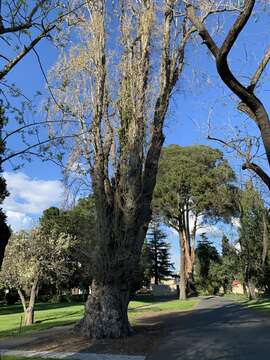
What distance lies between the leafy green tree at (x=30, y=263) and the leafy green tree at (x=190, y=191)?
69.4 feet

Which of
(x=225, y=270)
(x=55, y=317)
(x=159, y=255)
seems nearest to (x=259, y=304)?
(x=55, y=317)

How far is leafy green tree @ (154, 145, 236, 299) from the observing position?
48812 millimetres

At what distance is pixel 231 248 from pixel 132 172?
116 ft

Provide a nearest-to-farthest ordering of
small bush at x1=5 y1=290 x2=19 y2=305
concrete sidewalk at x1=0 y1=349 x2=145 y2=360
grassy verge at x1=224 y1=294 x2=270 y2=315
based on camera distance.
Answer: concrete sidewalk at x1=0 y1=349 x2=145 y2=360, grassy verge at x1=224 y1=294 x2=270 y2=315, small bush at x1=5 y1=290 x2=19 y2=305

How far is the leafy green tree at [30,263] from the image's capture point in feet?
91.8

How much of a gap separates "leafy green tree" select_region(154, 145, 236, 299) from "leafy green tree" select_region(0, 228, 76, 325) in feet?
69.4

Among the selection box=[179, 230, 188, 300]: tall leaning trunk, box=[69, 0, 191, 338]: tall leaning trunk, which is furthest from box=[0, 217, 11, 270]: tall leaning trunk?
box=[179, 230, 188, 300]: tall leaning trunk

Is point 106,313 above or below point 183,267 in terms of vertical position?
below

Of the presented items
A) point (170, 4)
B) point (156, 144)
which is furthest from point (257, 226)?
point (170, 4)

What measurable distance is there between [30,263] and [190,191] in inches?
981

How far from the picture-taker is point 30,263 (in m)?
28.3

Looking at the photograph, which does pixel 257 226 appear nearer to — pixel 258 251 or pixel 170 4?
pixel 258 251

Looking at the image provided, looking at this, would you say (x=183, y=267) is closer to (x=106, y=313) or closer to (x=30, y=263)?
(x=30, y=263)

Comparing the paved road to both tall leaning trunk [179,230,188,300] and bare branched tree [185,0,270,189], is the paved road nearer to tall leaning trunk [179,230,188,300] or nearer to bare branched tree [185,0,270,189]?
bare branched tree [185,0,270,189]
